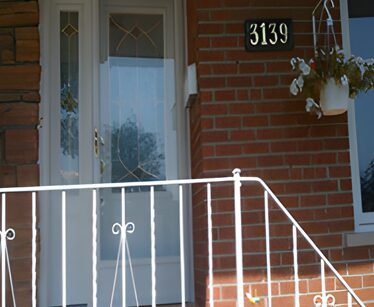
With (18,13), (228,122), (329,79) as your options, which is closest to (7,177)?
(18,13)

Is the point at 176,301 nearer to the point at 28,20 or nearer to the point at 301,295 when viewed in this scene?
the point at 301,295

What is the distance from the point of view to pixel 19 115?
368 cm

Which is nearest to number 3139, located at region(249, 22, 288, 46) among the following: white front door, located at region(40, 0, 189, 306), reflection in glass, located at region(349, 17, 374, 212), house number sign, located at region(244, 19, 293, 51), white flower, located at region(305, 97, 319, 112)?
house number sign, located at region(244, 19, 293, 51)

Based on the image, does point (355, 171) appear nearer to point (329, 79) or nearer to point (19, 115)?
point (329, 79)

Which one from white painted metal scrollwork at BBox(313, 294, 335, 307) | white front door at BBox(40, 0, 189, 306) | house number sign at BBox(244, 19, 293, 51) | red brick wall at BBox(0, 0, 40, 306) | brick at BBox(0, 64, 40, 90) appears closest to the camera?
white painted metal scrollwork at BBox(313, 294, 335, 307)

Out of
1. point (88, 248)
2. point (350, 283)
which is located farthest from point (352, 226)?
point (88, 248)

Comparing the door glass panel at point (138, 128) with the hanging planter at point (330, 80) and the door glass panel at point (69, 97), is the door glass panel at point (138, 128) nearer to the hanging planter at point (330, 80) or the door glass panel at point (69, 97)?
the door glass panel at point (69, 97)

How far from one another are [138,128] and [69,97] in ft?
1.80

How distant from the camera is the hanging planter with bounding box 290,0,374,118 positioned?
3.16 m

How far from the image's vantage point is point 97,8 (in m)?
4.03

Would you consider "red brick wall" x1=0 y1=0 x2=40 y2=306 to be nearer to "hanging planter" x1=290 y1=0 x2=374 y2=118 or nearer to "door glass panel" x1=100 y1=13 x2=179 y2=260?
"door glass panel" x1=100 y1=13 x2=179 y2=260

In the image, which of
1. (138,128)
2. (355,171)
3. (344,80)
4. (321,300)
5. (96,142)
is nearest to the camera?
(344,80)

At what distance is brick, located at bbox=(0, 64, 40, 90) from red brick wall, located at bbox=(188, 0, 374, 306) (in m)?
1.13

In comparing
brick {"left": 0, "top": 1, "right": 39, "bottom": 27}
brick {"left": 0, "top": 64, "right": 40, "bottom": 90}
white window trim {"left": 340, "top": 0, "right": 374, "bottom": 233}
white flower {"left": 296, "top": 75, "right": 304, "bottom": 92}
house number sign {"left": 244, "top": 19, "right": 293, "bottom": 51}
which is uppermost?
brick {"left": 0, "top": 1, "right": 39, "bottom": 27}
